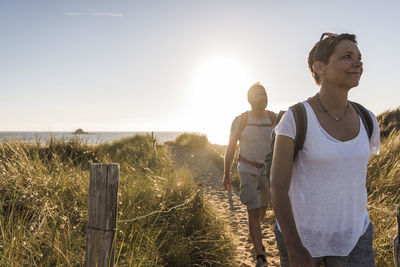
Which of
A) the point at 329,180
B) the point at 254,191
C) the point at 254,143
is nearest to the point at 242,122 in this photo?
the point at 254,143

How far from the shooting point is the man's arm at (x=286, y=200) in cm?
144

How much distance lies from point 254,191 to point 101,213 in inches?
92.4

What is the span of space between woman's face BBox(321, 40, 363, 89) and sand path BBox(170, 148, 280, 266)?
121 inches

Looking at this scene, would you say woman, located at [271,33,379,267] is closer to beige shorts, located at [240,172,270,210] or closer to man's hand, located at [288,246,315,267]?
man's hand, located at [288,246,315,267]

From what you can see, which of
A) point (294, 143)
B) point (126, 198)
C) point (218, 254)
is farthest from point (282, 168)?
point (126, 198)

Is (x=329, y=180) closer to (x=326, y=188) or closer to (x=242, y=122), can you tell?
(x=326, y=188)

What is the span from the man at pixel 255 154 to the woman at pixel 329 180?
6.52 feet

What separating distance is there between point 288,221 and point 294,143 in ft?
1.41

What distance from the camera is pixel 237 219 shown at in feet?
19.9

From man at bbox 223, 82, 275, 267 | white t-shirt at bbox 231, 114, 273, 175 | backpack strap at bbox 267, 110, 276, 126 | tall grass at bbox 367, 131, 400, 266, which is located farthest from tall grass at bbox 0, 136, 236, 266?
tall grass at bbox 367, 131, 400, 266

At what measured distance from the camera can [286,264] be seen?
69.1 inches

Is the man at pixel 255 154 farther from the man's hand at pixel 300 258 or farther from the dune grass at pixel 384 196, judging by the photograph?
the man's hand at pixel 300 258

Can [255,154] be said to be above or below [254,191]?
above

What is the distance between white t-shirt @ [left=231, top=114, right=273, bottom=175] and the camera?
12.3 feet
